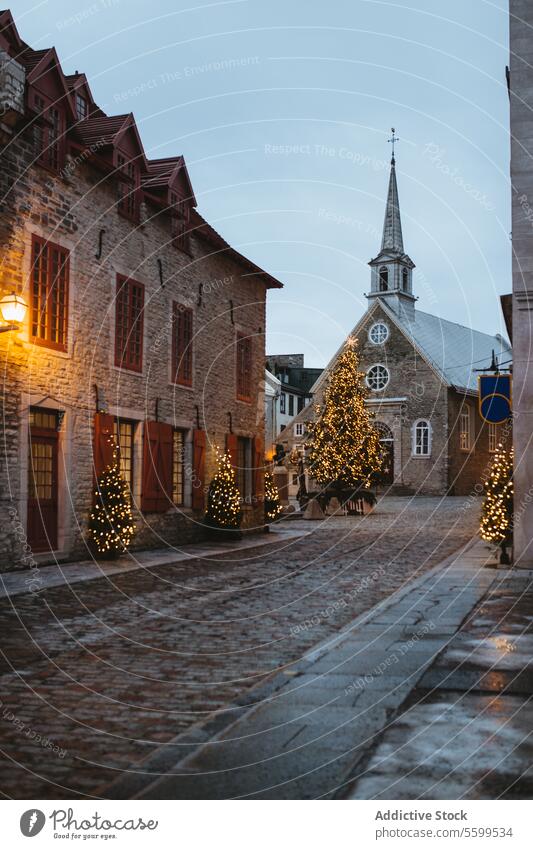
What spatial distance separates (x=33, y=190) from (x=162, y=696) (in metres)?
9.93

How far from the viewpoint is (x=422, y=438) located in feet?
139

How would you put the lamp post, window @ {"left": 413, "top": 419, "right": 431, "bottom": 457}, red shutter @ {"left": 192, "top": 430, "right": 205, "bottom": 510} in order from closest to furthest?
the lamp post, red shutter @ {"left": 192, "top": 430, "right": 205, "bottom": 510}, window @ {"left": 413, "top": 419, "right": 431, "bottom": 457}

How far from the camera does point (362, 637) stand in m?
7.68

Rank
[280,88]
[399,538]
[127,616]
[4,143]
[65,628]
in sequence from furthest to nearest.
→ [399,538] < [4,143] < [280,88] < [127,616] < [65,628]

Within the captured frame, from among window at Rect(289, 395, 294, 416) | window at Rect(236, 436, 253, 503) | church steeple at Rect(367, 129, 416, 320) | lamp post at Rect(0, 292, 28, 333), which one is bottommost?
window at Rect(236, 436, 253, 503)

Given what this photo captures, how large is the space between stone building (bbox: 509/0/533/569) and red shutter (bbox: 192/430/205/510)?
26.9 ft

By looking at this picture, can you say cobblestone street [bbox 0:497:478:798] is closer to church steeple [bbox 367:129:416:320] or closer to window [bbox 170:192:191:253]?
window [bbox 170:192:191:253]

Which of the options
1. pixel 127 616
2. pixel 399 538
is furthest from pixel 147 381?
pixel 127 616

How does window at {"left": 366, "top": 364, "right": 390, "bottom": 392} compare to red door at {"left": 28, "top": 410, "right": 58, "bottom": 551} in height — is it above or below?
above

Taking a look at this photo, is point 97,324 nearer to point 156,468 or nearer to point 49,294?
point 49,294

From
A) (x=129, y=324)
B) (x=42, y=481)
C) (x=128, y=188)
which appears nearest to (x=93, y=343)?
(x=129, y=324)

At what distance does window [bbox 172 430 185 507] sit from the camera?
61.0 ft

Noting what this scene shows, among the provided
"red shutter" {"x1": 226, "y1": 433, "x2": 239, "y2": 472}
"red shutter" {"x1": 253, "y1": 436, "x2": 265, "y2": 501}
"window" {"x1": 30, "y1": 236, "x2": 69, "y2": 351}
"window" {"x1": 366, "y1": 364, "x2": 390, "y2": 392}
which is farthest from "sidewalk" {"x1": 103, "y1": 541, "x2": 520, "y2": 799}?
"window" {"x1": 366, "y1": 364, "x2": 390, "y2": 392}

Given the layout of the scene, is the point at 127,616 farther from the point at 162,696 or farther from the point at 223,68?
the point at 223,68
